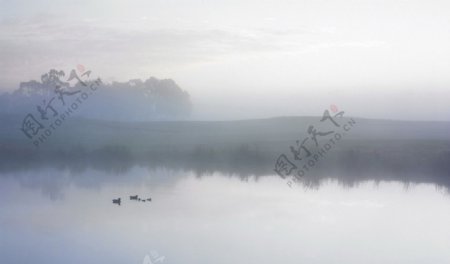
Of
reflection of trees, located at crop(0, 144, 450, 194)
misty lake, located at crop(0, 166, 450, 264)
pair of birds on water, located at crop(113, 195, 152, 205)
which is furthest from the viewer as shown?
reflection of trees, located at crop(0, 144, 450, 194)

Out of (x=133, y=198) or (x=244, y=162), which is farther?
(x=244, y=162)

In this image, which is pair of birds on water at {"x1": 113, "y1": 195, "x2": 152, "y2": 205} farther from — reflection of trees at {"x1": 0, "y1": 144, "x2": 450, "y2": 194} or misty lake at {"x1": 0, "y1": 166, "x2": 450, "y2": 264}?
reflection of trees at {"x1": 0, "y1": 144, "x2": 450, "y2": 194}

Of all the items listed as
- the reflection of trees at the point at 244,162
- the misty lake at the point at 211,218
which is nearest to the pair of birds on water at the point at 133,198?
the misty lake at the point at 211,218

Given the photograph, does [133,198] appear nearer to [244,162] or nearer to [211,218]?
[211,218]

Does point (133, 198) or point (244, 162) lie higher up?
point (244, 162)

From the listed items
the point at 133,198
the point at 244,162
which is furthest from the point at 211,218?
the point at 244,162

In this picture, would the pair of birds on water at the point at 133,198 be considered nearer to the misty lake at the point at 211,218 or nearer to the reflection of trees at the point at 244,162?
the misty lake at the point at 211,218

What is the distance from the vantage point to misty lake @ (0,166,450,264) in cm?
837

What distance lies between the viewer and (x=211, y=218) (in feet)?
34.3

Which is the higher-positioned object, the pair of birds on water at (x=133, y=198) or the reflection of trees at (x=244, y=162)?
the reflection of trees at (x=244, y=162)

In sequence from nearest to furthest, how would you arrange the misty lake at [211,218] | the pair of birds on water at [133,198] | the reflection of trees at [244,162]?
the misty lake at [211,218] < the pair of birds on water at [133,198] < the reflection of trees at [244,162]

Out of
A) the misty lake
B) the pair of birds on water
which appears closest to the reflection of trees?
the misty lake

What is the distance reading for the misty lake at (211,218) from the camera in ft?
27.5

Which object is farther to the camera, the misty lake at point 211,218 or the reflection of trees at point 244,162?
the reflection of trees at point 244,162
